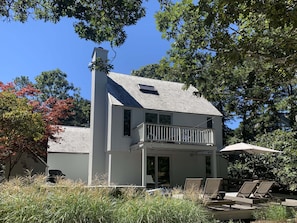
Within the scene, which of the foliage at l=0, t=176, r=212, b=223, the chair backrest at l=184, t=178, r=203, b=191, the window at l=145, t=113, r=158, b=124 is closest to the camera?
the foliage at l=0, t=176, r=212, b=223

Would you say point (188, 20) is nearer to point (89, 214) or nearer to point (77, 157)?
point (89, 214)

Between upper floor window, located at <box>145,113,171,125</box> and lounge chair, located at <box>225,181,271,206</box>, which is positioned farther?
upper floor window, located at <box>145,113,171,125</box>

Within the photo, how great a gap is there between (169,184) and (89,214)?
14.0 m

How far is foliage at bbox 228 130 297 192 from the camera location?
16.3m

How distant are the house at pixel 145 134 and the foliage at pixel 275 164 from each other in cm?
181

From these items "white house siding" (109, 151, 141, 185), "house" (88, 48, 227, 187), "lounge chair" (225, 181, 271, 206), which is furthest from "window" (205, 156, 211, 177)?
"lounge chair" (225, 181, 271, 206)

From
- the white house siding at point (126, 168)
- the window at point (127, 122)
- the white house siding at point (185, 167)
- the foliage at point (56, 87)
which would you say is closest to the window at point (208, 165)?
the white house siding at point (185, 167)

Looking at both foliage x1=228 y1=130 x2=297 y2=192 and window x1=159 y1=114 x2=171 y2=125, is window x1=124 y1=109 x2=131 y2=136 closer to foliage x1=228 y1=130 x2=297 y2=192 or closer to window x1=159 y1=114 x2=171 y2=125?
window x1=159 y1=114 x2=171 y2=125

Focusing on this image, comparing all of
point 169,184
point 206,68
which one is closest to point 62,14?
point 206,68

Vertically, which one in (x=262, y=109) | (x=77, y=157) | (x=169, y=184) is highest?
(x=262, y=109)

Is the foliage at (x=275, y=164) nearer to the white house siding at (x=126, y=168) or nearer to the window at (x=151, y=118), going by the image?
the window at (x=151, y=118)

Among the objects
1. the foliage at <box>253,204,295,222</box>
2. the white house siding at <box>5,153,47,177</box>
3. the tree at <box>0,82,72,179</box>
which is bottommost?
the foliage at <box>253,204,295,222</box>

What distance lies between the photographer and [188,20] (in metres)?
11.2

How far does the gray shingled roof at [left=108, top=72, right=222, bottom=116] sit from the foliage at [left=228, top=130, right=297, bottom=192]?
146 inches
